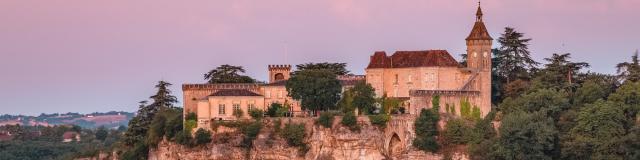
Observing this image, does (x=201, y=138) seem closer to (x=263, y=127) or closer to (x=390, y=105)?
(x=263, y=127)

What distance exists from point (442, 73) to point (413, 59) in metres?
1.94

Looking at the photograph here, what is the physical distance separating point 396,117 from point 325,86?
4500 mm

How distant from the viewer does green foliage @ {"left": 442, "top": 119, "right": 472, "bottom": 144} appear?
7294 centimetres

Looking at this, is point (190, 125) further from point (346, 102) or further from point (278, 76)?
point (346, 102)

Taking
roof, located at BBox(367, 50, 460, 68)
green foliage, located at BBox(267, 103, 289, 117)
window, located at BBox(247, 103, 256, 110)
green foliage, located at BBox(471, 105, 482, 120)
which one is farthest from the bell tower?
window, located at BBox(247, 103, 256, 110)

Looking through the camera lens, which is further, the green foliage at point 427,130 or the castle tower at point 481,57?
the castle tower at point 481,57

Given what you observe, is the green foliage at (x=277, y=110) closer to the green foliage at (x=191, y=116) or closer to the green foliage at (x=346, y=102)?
the green foliage at (x=346, y=102)

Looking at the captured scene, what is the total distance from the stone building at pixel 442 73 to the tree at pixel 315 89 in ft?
7.83

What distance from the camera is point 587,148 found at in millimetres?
69625

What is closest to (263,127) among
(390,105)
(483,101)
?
(390,105)

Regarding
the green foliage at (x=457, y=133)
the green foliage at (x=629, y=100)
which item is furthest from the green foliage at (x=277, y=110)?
the green foliage at (x=629, y=100)

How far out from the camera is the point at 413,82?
77.2 m

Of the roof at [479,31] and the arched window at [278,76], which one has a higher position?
the roof at [479,31]

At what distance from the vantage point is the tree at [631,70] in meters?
76.1
